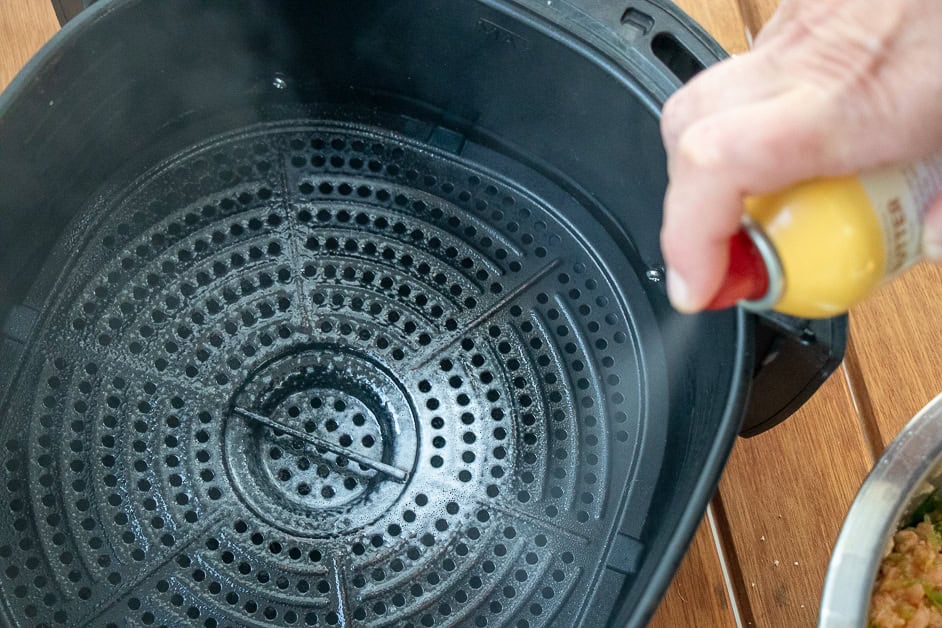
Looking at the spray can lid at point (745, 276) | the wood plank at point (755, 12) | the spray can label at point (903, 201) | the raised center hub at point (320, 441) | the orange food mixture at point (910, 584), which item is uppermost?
the wood plank at point (755, 12)

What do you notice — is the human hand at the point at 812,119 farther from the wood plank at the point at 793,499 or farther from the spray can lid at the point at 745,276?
the wood plank at the point at 793,499

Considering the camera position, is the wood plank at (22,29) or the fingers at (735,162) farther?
the wood plank at (22,29)

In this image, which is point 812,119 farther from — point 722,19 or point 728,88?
point 722,19

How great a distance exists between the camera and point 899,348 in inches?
25.2

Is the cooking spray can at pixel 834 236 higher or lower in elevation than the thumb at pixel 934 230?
lower

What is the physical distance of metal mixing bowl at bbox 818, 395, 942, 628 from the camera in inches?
18.2

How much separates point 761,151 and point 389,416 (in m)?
0.35


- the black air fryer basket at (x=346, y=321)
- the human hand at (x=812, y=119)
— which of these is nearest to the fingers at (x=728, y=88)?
the human hand at (x=812, y=119)

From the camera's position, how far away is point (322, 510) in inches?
23.1

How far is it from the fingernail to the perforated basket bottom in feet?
0.72

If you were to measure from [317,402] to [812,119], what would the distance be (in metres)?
0.40

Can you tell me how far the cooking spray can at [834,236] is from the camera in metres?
0.34

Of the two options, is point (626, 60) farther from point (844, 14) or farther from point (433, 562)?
point (433, 562)

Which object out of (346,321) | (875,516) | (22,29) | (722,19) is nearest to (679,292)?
(875,516)
